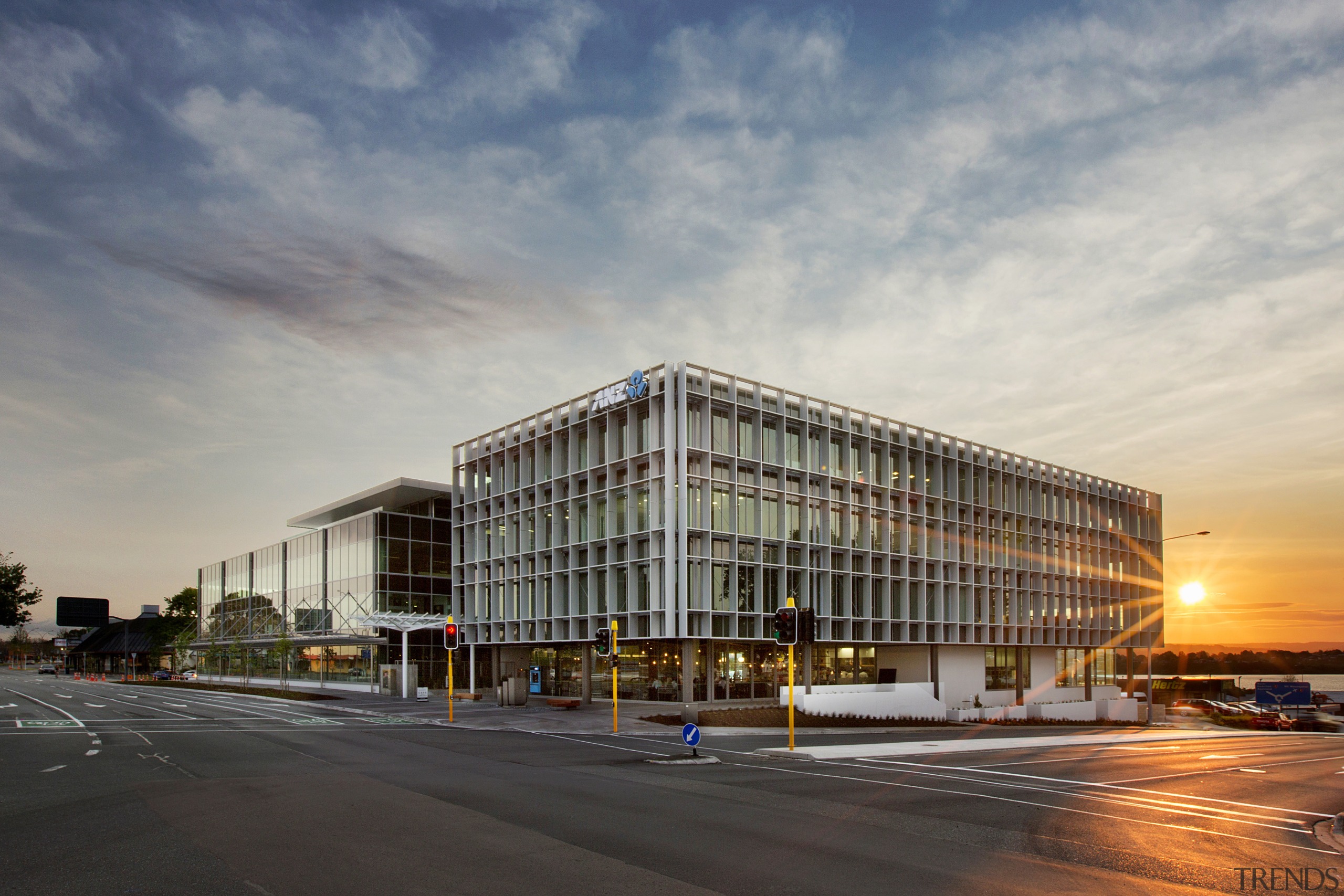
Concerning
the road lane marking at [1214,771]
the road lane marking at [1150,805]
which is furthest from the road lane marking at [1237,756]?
the road lane marking at [1150,805]

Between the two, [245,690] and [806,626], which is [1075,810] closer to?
[806,626]

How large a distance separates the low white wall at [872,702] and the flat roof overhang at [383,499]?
30.5 m

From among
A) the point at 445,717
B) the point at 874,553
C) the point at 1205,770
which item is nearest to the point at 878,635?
the point at 874,553

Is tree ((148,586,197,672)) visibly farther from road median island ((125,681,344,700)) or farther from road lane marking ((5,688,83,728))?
road lane marking ((5,688,83,728))

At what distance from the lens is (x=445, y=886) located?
1002cm

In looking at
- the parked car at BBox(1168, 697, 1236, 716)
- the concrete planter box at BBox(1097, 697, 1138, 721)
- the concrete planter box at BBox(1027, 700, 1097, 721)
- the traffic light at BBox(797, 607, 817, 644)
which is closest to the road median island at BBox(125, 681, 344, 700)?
the traffic light at BBox(797, 607, 817, 644)

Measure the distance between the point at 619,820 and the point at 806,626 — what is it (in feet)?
45.4

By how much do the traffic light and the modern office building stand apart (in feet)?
61.3

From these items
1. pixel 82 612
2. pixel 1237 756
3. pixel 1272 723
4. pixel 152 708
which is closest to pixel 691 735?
pixel 1237 756

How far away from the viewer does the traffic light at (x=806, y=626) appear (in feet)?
88.6

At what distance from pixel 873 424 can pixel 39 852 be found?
52350 mm

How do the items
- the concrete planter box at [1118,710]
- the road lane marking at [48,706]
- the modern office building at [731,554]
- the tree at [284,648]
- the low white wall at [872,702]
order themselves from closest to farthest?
1. the road lane marking at [48,706]
2. the low white wall at [872,702]
3. the modern office building at [731,554]
4. the concrete planter box at [1118,710]
5. the tree at [284,648]

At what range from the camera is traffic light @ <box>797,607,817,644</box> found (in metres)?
27.0

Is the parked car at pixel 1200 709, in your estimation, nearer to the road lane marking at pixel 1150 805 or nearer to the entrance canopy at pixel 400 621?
the entrance canopy at pixel 400 621
